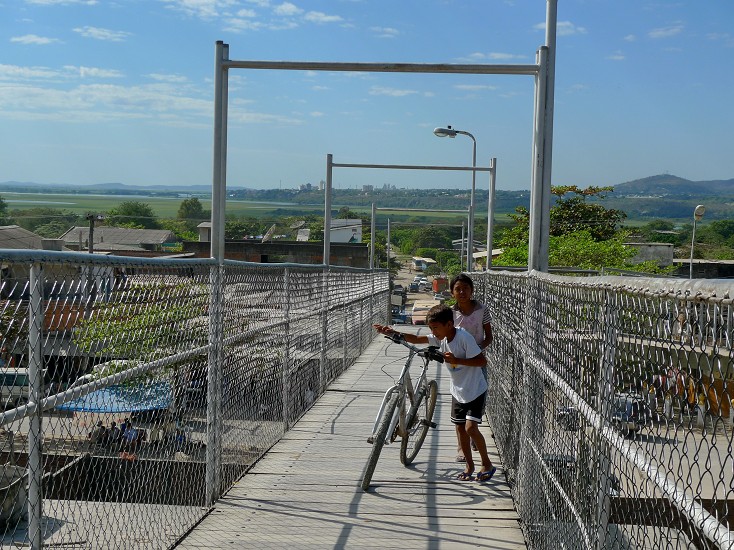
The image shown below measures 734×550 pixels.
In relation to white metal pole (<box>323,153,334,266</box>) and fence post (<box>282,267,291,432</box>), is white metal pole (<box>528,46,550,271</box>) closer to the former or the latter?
fence post (<box>282,267,291,432</box>)

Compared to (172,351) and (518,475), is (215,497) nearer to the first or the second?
(172,351)

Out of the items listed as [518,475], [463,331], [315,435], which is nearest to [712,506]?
[518,475]

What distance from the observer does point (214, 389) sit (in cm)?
720

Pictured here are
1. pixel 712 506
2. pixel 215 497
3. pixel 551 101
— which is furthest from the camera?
pixel 551 101

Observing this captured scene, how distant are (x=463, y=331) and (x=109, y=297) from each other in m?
4.18

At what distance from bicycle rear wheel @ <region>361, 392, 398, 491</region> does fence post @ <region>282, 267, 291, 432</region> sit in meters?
2.22

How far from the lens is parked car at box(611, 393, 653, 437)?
10.3 ft

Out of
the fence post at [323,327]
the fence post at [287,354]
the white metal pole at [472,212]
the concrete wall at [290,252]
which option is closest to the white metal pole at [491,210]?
the white metal pole at [472,212]

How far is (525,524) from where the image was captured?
21.7 feet

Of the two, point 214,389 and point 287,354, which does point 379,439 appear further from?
point 287,354

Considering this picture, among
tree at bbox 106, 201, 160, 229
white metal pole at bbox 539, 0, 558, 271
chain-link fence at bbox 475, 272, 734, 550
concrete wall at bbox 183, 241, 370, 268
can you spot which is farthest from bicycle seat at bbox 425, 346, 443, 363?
Answer: tree at bbox 106, 201, 160, 229

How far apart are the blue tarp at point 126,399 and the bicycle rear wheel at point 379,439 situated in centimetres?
224

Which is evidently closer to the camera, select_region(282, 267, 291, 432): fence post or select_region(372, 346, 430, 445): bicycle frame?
select_region(372, 346, 430, 445): bicycle frame

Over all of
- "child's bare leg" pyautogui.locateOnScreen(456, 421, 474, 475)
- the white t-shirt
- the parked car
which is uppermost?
the parked car
